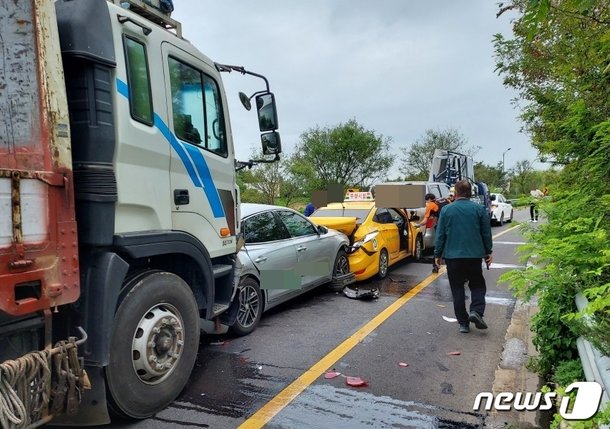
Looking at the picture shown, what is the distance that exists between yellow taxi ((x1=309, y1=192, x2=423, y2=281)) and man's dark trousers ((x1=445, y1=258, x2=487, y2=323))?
8.92ft

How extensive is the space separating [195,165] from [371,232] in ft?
17.2

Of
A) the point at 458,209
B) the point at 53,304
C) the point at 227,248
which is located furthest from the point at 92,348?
the point at 458,209

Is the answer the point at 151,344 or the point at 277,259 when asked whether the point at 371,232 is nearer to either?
the point at 277,259

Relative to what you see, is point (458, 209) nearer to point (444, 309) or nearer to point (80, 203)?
point (444, 309)

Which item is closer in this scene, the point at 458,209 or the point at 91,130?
the point at 91,130

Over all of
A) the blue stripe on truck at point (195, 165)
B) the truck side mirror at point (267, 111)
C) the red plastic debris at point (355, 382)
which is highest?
the truck side mirror at point (267, 111)

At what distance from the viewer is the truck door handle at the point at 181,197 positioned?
358cm

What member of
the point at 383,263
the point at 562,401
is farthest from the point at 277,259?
the point at 562,401

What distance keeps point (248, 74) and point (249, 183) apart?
15537mm

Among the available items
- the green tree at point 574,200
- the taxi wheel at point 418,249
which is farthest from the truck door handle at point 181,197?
the taxi wheel at point 418,249

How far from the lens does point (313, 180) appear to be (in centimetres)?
2312

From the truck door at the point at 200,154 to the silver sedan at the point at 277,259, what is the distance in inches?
34.8

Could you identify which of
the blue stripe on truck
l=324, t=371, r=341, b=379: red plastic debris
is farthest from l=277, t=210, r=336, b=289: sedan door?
the blue stripe on truck

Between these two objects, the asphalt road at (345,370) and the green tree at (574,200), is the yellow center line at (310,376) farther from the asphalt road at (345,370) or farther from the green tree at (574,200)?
the green tree at (574,200)
